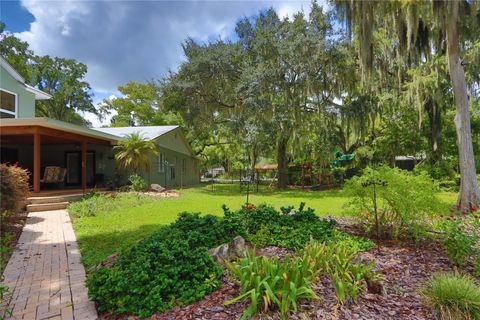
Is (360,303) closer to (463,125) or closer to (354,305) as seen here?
(354,305)

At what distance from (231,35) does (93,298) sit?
14819 millimetres

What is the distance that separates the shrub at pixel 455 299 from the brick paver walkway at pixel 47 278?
118 inches

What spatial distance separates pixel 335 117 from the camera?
52.3ft

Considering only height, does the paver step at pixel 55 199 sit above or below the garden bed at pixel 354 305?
above

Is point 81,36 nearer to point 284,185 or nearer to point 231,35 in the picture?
point 231,35

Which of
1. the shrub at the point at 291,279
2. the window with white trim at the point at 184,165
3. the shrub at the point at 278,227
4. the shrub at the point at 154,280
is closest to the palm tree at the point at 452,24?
the shrub at the point at 278,227

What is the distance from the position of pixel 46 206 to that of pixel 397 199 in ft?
29.1

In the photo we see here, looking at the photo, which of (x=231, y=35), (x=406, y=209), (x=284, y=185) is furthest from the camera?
(x=284, y=185)

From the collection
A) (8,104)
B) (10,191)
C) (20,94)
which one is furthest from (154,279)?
(20,94)

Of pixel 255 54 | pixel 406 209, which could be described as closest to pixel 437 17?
pixel 406 209

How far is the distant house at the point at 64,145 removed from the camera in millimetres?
8953

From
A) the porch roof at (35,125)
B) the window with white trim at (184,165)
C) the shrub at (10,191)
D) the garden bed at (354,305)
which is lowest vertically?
the garden bed at (354,305)

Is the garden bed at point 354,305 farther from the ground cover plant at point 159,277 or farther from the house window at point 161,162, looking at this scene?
the house window at point 161,162

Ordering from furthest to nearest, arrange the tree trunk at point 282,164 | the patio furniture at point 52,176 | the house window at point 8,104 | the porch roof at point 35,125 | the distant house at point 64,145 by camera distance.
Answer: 1. the tree trunk at point 282,164
2. the patio furniture at point 52,176
3. the house window at point 8,104
4. the distant house at point 64,145
5. the porch roof at point 35,125
